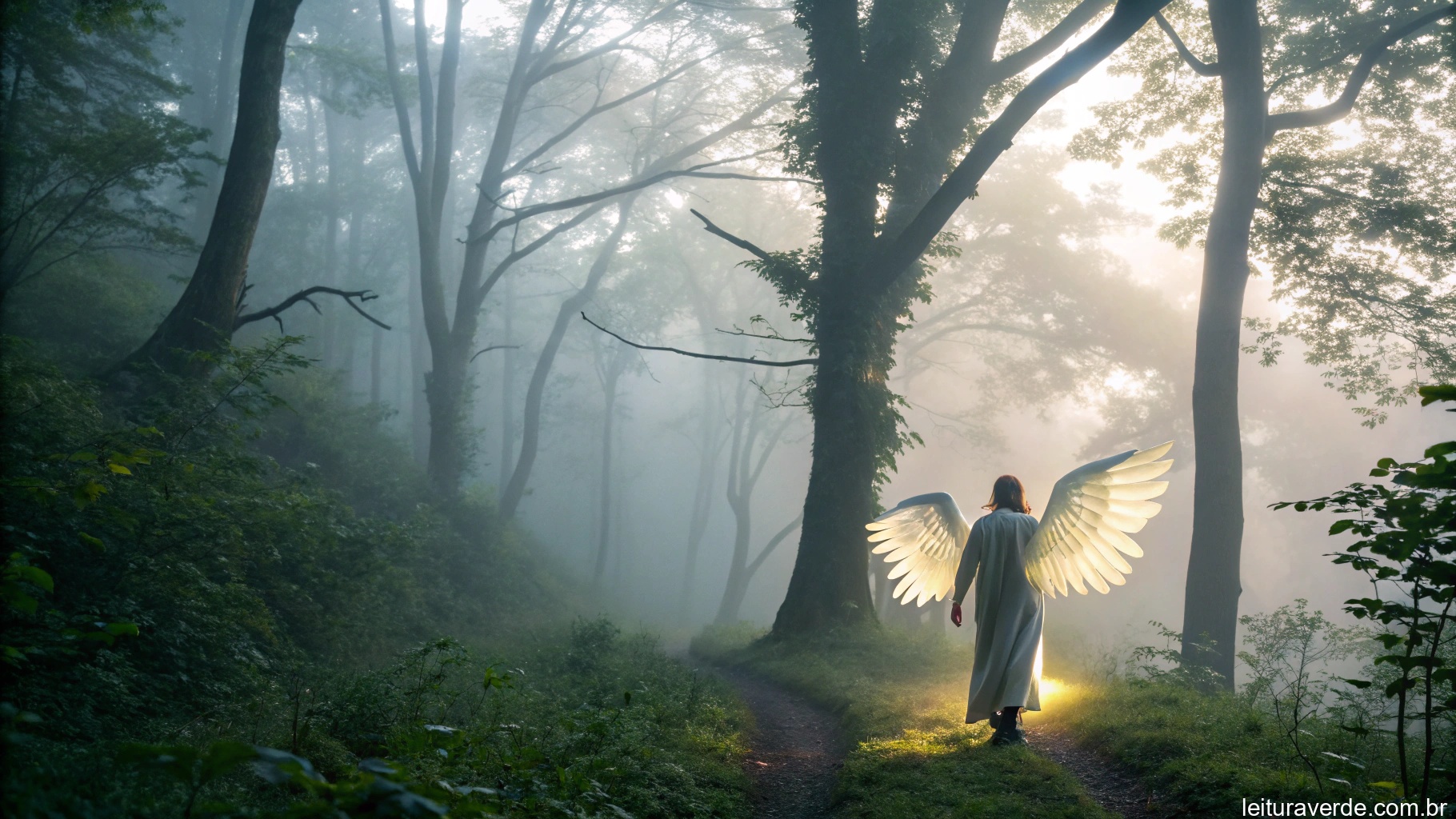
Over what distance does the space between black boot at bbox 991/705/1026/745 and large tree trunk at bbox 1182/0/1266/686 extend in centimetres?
494

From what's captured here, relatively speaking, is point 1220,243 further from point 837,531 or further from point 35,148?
point 35,148

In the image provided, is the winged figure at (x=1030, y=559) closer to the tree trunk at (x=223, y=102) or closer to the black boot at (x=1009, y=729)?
the black boot at (x=1009, y=729)

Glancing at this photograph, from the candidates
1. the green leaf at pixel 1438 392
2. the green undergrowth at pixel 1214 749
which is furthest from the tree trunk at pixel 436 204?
the green leaf at pixel 1438 392

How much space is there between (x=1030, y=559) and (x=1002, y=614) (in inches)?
19.4

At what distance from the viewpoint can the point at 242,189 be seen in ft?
32.8

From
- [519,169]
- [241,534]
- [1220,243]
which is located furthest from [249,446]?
[1220,243]

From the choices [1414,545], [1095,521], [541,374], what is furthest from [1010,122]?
[541,374]

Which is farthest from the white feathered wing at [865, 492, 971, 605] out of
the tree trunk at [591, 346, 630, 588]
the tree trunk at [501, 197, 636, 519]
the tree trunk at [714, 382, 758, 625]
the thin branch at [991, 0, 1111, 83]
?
the tree trunk at [591, 346, 630, 588]

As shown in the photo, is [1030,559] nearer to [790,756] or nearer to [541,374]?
[790,756]

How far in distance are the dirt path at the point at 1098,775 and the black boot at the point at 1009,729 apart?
8.4 inches

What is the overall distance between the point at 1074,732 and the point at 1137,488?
6.38ft

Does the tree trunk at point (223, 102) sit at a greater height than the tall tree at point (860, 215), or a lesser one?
greater

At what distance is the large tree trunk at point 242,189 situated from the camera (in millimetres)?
9633

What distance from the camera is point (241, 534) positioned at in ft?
23.6
